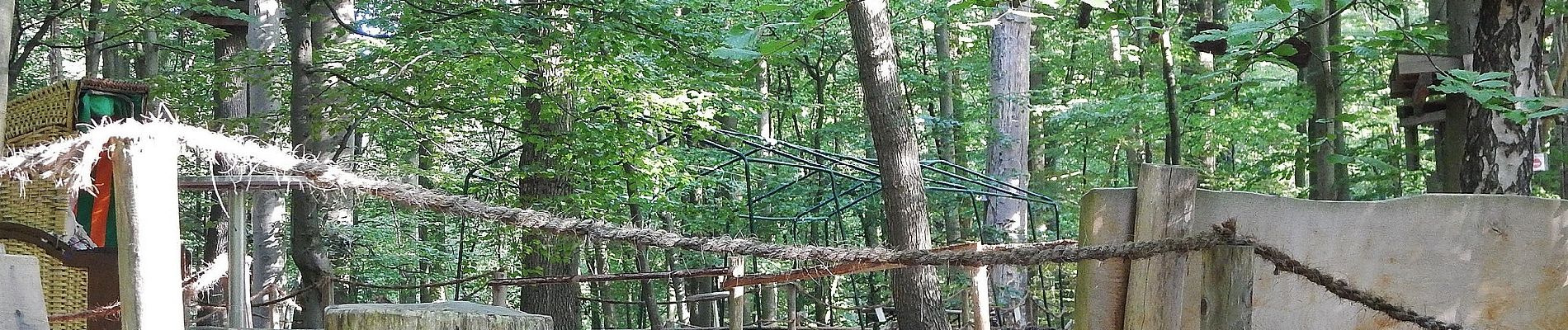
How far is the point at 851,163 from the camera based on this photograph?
9992mm

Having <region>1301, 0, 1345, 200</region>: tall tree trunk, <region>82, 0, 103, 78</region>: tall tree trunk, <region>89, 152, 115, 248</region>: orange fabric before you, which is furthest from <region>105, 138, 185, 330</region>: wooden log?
<region>1301, 0, 1345, 200</region>: tall tree trunk

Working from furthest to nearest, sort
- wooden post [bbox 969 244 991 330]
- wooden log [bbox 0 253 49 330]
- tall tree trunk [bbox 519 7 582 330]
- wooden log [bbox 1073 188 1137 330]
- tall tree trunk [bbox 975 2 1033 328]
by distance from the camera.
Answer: tall tree trunk [bbox 975 2 1033 328] < tall tree trunk [bbox 519 7 582 330] < wooden post [bbox 969 244 991 330] < wooden log [bbox 1073 188 1137 330] < wooden log [bbox 0 253 49 330]

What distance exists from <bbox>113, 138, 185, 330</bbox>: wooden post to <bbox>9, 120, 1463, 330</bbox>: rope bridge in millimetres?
34

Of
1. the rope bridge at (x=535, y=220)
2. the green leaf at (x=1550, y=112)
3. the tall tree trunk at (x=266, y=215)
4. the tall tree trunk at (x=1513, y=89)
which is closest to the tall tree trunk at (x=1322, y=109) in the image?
the tall tree trunk at (x=1513, y=89)

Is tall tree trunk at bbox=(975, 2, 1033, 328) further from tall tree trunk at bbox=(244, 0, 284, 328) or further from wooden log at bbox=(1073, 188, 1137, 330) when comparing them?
wooden log at bbox=(1073, 188, 1137, 330)

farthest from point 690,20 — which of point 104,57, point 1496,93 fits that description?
point 104,57

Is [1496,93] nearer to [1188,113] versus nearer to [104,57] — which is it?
[1188,113]

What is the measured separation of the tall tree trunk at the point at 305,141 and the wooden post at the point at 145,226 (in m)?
5.83

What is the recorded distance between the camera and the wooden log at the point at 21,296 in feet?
8.12

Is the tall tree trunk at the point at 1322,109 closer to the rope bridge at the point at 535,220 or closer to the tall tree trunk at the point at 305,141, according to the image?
the rope bridge at the point at 535,220

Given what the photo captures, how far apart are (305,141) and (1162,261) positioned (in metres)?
6.98

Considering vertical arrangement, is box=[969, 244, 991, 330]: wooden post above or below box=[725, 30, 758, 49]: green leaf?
below

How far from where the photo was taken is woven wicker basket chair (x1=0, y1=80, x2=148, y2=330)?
4660mm

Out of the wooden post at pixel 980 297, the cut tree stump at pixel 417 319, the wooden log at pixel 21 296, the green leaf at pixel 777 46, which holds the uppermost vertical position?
the green leaf at pixel 777 46
